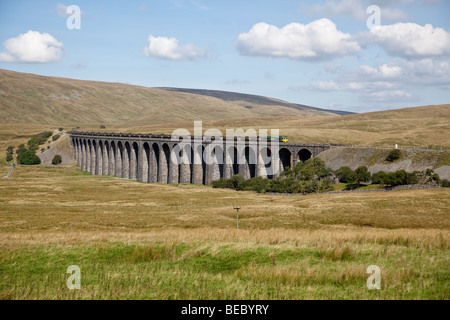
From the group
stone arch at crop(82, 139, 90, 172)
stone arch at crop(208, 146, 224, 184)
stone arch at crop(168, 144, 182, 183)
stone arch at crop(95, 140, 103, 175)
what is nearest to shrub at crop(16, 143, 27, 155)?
stone arch at crop(82, 139, 90, 172)

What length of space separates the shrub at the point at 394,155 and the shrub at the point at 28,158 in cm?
10338

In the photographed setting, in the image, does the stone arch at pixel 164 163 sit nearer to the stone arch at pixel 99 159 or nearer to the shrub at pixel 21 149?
the stone arch at pixel 99 159

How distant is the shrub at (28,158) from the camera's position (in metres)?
128

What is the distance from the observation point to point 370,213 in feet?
131

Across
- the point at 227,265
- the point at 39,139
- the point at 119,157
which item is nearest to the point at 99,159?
the point at 119,157

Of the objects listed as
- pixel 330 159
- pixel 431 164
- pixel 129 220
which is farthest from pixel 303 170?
pixel 129 220

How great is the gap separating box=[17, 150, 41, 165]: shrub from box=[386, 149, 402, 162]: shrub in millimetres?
103380

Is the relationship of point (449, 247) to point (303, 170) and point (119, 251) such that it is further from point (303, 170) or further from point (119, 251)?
point (303, 170)

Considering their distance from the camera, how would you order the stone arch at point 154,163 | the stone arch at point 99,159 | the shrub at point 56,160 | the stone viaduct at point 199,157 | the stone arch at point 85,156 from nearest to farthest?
the stone viaduct at point 199,157, the stone arch at point 154,163, the stone arch at point 99,159, the stone arch at point 85,156, the shrub at point 56,160

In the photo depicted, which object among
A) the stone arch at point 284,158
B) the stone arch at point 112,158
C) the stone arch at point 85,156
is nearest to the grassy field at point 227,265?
the stone arch at point 284,158

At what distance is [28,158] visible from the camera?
128500 millimetres

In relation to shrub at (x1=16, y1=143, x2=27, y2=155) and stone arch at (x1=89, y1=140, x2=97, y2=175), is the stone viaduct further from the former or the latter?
shrub at (x1=16, y1=143, x2=27, y2=155)

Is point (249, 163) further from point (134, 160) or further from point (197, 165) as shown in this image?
point (134, 160)

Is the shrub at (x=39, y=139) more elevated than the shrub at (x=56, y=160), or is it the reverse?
the shrub at (x=39, y=139)
